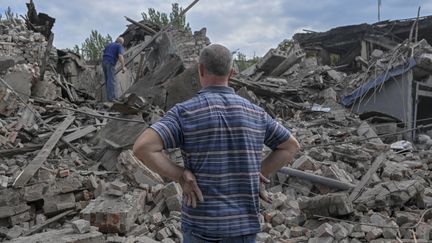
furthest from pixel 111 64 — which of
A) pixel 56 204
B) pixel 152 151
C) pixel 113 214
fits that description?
pixel 152 151

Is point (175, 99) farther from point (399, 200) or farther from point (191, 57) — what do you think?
point (399, 200)

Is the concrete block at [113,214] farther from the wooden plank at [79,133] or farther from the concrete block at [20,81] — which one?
the concrete block at [20,81]

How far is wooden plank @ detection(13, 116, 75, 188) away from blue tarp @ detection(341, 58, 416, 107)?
6.60 metres

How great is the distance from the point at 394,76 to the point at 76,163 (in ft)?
23.0

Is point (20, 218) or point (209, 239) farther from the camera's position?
point (20, 218)

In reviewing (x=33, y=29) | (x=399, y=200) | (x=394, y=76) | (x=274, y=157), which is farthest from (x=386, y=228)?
(x=33, y=29)

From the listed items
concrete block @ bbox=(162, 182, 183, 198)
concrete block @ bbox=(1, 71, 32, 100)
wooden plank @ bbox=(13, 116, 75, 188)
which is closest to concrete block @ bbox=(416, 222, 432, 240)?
concrete block @ bbox=(162, 182, 183, 198)

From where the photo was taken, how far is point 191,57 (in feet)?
36.6

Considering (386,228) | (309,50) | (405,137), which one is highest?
(309,50)

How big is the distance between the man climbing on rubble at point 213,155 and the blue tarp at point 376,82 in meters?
8.52

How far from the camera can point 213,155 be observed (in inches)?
84.9

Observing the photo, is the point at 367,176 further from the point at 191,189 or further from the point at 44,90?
the point at 44,90

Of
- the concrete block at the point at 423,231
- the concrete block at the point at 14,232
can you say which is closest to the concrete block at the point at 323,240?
the concrete block at the point at 423,231

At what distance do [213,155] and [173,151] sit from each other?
456 centimetres
